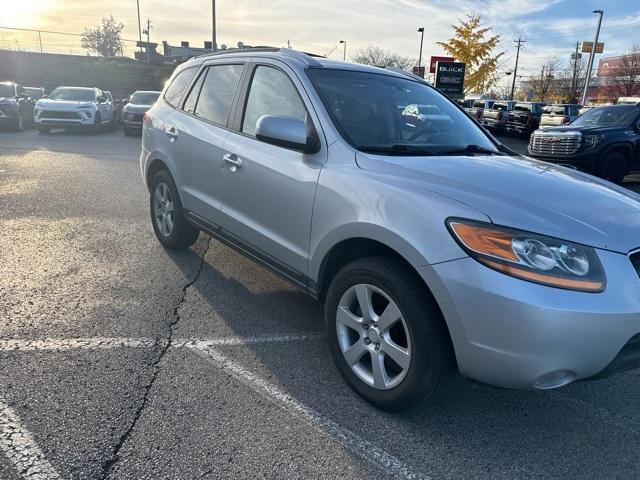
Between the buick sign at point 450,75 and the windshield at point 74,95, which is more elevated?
the buick sign at point 450,75

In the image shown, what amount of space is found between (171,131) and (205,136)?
709mm

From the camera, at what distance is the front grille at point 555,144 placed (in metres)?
10.3

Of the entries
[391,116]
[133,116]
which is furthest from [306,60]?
[133,116]

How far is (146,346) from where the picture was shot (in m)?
3.42

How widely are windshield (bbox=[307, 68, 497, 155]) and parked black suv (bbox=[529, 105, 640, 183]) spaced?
731cm

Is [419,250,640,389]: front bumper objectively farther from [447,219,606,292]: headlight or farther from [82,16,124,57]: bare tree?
[82,16,124,57]: bare tree

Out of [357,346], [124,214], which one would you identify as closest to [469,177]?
[357,346]

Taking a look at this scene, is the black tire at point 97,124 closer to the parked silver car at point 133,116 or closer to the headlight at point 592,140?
the parked silver car at point 133,116

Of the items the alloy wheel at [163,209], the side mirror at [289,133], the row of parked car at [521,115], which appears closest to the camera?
the side mirror at [289,133]

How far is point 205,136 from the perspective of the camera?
13.8 feet

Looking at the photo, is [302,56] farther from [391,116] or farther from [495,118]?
[495,118]

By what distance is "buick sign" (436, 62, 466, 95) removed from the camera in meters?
19.1

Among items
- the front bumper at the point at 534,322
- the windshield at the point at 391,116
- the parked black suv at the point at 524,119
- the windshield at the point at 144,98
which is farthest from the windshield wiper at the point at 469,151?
the parked black suv at the point at 524,119

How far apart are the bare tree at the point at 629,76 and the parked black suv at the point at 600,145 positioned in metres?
42.8
